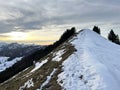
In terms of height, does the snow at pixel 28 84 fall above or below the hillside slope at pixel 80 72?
below

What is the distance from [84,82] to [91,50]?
11.8 metres

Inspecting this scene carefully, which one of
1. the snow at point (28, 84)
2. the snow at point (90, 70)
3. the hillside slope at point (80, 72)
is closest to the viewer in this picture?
the snow at point (90, 70)

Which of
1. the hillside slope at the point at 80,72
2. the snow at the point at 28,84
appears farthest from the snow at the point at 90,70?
the snow at the point at 28,84

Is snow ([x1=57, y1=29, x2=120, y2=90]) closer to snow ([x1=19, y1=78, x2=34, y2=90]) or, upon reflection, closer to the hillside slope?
the hillside slope

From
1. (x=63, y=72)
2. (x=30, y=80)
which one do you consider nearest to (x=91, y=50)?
(x=63, y=72)

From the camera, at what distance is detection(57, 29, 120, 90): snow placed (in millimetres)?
29455

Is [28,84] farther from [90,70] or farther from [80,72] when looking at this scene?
[90,70]

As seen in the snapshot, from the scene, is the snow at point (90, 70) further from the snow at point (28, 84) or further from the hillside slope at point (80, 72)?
the snow at point (28, 84)

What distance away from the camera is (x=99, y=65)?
109ft

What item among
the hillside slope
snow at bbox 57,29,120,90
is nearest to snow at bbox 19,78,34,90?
the hillside slope

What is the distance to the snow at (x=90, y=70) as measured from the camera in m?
29.5

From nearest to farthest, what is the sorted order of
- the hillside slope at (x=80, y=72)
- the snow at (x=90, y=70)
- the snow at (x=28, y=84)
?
1. the snow at (x=90, y=70)
2. the hillside slope at (x=80, y=72)
3. the snow at (x=28, y=84)

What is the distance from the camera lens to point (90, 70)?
107 feet

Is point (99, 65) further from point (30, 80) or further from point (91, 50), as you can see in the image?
point (30, 80)
